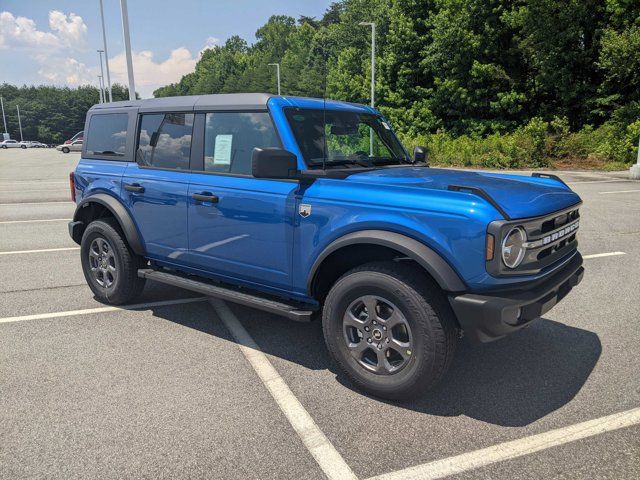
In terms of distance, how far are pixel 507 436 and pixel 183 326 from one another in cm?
287

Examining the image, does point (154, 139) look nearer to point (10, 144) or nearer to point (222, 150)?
point (222, 150)

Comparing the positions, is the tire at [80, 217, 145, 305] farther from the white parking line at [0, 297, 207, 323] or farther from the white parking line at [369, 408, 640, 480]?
the white parking line at [369, 408, 640, 480]

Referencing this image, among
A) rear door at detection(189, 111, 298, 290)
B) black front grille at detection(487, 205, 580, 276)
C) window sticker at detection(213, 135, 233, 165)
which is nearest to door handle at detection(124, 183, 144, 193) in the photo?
rear door at detection(189, 111, 298, 290)

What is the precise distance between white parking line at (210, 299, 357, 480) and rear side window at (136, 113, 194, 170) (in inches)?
61.1

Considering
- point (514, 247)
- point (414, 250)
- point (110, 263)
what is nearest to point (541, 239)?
point (514, 247)

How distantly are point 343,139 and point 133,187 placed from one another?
197 cm

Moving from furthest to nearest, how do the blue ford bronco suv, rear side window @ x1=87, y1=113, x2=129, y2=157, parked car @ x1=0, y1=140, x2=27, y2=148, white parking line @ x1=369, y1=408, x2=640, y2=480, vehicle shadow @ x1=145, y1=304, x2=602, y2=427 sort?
parked car @ x1=0, y1=140, x2=27, y2=148, rear side window @ x1=87, y1=113, x2=129, y2=157, vehicle shadow @ x1=145, y1=304, x2=602, y2=427, the blue ford bronco suv, white parking line @ x1=369, y1=408, x2=640, y2=480

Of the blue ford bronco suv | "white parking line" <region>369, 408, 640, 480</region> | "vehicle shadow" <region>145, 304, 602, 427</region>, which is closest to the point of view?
"white parking line" <region>369, 408, 640, 480</region>

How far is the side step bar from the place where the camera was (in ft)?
11.8

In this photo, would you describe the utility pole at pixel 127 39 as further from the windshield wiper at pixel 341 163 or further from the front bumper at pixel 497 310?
the front bumper at pixel 497 310

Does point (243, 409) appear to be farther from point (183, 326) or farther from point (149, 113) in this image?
point (149, 113)

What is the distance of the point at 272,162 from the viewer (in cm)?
336

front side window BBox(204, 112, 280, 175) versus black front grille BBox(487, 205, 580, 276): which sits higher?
front side window BBox(204, 112, 280, 175)

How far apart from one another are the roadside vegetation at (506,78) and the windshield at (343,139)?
632 inches
